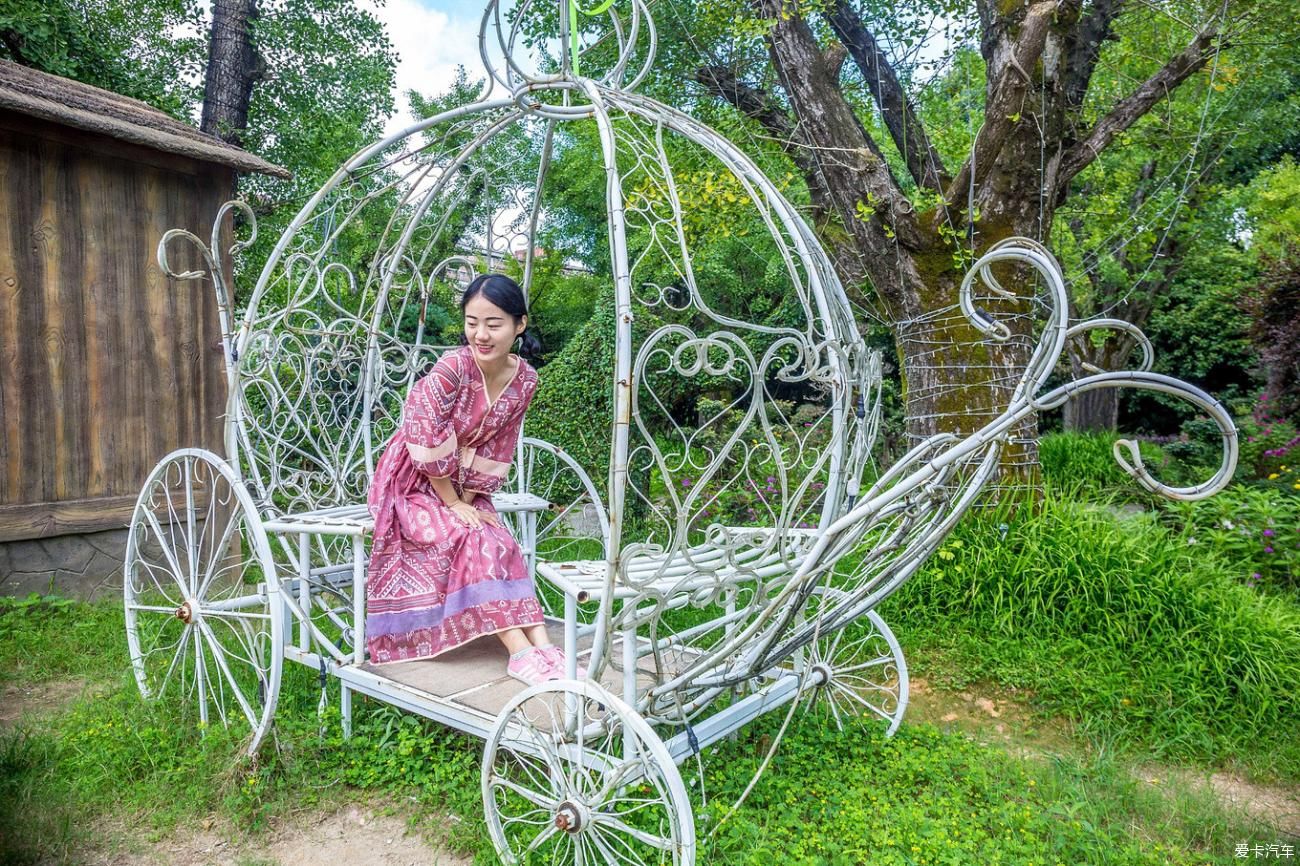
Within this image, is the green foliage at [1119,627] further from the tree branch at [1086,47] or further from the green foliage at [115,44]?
the green foliage at [115,44]

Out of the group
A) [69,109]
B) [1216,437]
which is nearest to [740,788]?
[69,109]

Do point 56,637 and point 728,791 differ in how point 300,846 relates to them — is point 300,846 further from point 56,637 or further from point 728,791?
point 56,637

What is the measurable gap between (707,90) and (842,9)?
1.05 meters

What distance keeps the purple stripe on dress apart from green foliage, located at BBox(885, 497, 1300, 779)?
7.19ft

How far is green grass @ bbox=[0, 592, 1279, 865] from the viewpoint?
93.6 inches

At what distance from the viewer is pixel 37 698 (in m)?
3.57

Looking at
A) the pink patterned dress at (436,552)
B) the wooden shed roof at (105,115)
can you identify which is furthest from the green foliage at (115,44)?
the pink patterned dress at (436,552)

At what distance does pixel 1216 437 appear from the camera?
827cm

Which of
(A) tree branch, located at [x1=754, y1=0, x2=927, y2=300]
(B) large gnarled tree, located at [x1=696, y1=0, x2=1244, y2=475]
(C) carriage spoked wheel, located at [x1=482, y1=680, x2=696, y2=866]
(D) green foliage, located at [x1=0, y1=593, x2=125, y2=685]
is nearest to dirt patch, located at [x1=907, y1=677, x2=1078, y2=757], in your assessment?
(B) large gnarled tree, located at [x1=696, y1=0, x2=1244, y2=475]

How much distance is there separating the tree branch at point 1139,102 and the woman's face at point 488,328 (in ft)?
10.9

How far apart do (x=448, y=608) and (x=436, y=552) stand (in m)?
0.21

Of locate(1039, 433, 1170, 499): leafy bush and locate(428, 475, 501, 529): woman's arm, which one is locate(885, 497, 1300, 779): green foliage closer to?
locate(1039, 433, 1170, 499): leafy bush

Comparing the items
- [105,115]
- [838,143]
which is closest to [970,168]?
[838,143]

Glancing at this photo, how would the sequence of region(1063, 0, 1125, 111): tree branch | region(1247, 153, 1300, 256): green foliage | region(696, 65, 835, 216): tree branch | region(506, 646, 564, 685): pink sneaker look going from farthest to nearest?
region(1247, 153, 1300, 256): green foliage < region(696, 65, 835, 216): tree branch < region(1063, 0, 1125, 111): tree branch < region(506, 646, 564, 685): pink sneaker
